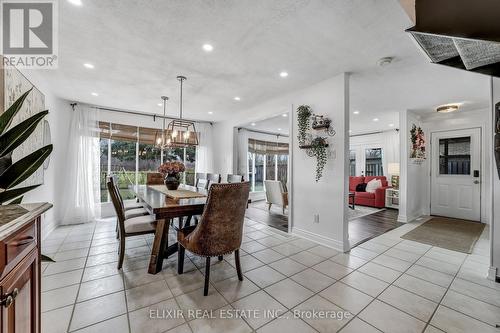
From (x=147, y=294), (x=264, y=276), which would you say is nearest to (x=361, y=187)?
(x=264, y=276)

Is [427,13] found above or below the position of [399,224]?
above

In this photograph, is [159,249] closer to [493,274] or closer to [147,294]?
[147,294]

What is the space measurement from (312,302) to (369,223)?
323 centimetres

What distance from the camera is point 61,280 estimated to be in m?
2.12

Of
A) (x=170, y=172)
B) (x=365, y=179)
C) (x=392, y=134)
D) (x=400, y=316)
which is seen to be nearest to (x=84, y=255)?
(x=170, y=172)

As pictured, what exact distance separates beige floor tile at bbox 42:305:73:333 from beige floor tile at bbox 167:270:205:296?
0.76m

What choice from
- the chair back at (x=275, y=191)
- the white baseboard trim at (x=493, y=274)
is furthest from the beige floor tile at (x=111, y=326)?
the chair back at (x=275, y=191)

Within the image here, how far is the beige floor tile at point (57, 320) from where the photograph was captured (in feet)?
4.90

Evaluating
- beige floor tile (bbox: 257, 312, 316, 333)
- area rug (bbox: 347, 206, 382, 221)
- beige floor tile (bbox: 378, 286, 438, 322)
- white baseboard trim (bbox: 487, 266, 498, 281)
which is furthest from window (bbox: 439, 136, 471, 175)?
beige floor tile (bbox: 257, 312, 316, 333)

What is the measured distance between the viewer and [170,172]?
10.4 feet

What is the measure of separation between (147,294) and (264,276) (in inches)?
45.5

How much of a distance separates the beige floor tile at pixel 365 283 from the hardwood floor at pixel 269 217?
1672mm

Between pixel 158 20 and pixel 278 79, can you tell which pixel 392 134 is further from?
pixel 158 20

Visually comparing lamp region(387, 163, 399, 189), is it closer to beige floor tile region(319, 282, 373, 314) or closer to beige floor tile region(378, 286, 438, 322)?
beige floor tile region(378, 286, 438, 322)
